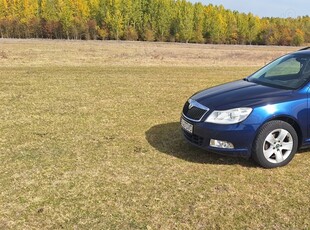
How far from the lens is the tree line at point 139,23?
282ft

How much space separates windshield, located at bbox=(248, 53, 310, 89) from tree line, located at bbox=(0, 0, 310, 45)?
3284 inches

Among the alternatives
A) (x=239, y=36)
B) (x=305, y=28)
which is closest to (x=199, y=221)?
(x=239, y=36)

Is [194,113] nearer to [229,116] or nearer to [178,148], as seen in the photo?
[229,116]

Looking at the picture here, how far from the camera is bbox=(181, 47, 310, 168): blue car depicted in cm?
450

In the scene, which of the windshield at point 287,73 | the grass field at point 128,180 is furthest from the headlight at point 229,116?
the windshield at point 287,73

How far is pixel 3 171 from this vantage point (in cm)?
452

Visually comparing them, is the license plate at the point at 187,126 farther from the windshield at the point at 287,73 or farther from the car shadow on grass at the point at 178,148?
the windshield at the point at 287,73

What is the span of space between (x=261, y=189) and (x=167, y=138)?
2255 millimetres

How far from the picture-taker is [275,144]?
182 inches

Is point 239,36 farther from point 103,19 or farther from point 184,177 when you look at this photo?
point 184,177

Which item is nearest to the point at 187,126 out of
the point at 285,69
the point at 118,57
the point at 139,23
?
the point at 285,69

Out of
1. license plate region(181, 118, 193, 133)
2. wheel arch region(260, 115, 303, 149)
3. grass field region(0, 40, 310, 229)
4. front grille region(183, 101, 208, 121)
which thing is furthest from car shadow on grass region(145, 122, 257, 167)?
wheel arch region(260, 115, 303, 149)

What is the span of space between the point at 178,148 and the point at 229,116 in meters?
1.22

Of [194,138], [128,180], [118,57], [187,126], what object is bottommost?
[118,57]
